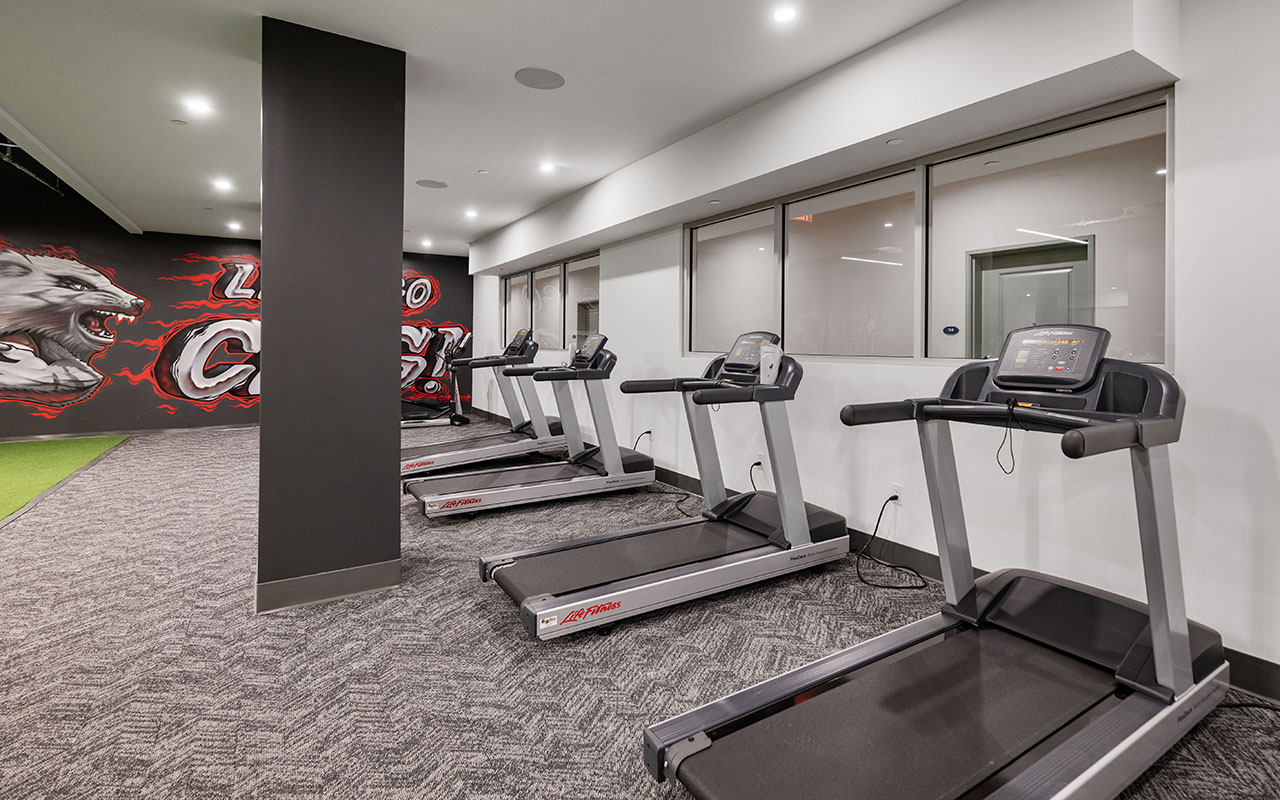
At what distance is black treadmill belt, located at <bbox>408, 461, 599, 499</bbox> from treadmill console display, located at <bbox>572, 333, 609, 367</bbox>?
36.7 inches

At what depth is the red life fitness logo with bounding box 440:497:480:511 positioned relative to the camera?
4363 millimetres

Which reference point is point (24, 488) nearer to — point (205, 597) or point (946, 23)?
point (205, 597)

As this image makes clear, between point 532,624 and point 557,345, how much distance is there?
19.5 feet

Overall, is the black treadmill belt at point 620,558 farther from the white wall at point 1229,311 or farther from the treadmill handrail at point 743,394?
the white wall at point 1229,311

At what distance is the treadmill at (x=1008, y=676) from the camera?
1615 millimetres

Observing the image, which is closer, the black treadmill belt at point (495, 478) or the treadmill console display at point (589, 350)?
the black treadmill belt at point (495, 478)

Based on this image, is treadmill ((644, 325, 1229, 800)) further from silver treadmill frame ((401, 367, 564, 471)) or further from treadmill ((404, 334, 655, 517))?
silver treadmill frame ((401, 367, 564, 471))

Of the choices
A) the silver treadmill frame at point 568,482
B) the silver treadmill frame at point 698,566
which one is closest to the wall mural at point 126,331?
the silver treadmill frame at point 568,482

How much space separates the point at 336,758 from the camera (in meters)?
1.91

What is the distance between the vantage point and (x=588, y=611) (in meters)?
2.67

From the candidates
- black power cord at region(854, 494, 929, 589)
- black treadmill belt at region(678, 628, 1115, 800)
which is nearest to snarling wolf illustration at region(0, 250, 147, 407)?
black power cord at region(854, 494, 929, 589)

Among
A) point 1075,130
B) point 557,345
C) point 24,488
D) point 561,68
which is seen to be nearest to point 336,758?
point 561,68

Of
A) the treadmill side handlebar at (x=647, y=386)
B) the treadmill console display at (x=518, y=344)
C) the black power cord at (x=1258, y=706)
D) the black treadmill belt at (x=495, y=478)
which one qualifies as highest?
the treadmill console display at (x=518, y=344)

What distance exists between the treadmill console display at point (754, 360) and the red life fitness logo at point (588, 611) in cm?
152
